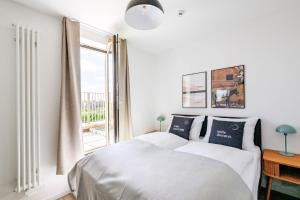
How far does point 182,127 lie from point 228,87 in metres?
1.02

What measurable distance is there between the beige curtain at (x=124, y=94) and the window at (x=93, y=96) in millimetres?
334

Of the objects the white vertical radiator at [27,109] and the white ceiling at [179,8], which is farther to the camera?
the white ceiling at [179,8]

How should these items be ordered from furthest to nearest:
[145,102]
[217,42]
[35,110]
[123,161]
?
[145,102]
[217,42]
[35,110]
[123,161]

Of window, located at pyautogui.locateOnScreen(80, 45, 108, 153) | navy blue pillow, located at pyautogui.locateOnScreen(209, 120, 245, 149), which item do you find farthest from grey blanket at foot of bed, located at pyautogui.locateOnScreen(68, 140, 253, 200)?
window, located at pyautogui.locateOnScreen(80, 45, 108, 153)

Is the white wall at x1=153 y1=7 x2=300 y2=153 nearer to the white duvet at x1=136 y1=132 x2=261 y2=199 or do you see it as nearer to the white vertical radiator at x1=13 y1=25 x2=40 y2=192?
the white duvet at x1=136 y1=132 x2=261 y2=199

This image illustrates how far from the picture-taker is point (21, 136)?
1.71 metres

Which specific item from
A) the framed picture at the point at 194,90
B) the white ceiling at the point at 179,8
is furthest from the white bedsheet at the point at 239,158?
the white ceiling at the point at 179,8

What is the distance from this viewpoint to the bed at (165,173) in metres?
1.11

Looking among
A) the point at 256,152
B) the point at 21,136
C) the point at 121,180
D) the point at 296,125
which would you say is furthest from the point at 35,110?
the point at 296,125

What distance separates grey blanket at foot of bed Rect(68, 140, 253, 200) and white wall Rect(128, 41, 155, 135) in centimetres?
148

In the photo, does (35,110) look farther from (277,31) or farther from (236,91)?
(277,31)

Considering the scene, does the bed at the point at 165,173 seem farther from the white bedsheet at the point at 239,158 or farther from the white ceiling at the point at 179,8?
the white ceiling at the point at 179,8

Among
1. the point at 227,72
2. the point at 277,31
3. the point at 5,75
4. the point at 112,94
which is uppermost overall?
the point at 277,31

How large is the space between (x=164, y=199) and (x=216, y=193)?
0.39m
